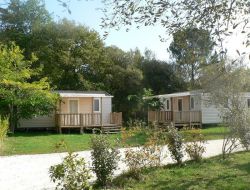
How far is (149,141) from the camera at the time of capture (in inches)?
459

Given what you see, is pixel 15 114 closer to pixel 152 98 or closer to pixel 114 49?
pixel 152 98

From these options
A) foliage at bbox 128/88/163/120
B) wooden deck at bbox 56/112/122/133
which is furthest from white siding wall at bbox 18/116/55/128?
foliage at bbox 128/88/163/120

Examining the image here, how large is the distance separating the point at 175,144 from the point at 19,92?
57.2ft

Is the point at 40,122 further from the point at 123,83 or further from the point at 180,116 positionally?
the point at 123,83

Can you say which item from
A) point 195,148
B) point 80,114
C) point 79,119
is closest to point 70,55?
point 80,114

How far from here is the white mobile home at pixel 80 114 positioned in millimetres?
30359

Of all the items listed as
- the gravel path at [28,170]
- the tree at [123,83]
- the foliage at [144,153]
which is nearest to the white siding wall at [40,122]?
the tree at [123,83]

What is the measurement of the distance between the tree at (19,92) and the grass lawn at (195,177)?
16699 millimetres

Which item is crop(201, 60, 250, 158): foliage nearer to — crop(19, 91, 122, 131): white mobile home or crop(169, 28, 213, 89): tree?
crop(169, 28, 213, 89): tree

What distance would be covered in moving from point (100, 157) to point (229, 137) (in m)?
5.71

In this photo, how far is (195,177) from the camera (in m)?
10.7

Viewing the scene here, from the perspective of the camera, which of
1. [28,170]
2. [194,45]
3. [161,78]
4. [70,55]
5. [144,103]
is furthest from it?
[161,78]

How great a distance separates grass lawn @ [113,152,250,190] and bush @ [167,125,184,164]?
298mm

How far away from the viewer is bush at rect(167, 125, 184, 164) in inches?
491
